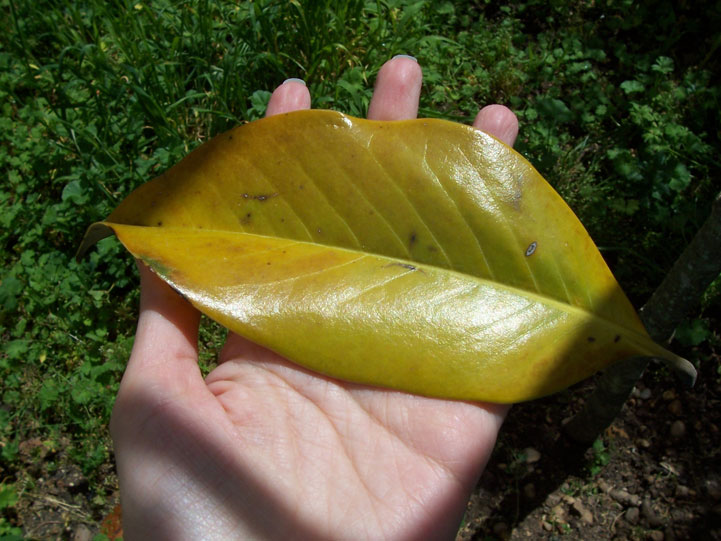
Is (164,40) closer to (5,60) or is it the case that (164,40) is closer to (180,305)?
(5,60)

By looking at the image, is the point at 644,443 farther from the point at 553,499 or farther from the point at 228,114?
the point at 228,114

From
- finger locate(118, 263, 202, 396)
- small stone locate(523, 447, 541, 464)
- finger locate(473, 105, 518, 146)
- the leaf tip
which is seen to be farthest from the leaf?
small stone locate(523, 447, 541, 464)

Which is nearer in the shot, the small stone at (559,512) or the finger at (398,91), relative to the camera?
the finger at (398,91)

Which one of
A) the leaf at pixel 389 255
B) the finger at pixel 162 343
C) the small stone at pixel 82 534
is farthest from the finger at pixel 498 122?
the small stone at pixel 82 534

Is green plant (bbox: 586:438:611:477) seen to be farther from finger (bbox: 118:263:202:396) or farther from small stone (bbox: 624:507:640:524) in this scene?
finger (bbox: 118:263:202:396)

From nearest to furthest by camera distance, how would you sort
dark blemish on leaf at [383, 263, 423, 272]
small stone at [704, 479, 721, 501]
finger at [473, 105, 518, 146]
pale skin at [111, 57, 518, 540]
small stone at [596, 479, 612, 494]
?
pale skin at [111, 57, 518, 540] < dark blemish on leaf at [383, 263, 423, 272] < finger at [473, 105, 518, 146] < small stone at [704, 479, 721, 501] < small stone at [596, 479, 612, 494]

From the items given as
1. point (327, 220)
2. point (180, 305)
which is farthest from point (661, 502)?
point (180, 305)

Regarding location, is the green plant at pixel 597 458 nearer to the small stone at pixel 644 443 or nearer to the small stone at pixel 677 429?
the small stone at pixel 644 443
